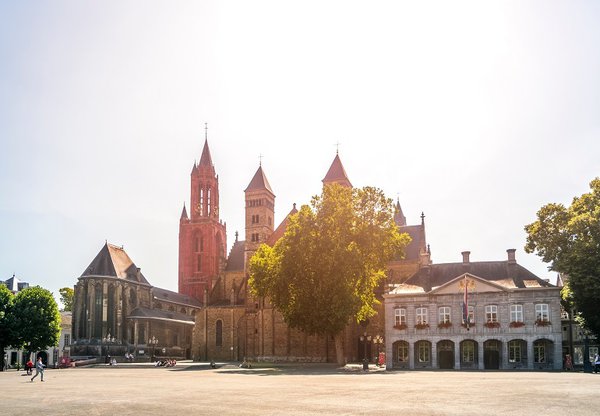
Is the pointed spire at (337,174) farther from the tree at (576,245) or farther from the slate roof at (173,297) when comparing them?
the tree at (576,245)

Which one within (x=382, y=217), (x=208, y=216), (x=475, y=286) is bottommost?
(x=475, y=286)

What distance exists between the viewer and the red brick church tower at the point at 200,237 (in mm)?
127312

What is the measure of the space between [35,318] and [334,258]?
119ft

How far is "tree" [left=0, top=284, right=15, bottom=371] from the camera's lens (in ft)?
227

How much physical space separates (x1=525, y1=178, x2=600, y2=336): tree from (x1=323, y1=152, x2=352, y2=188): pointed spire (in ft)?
132

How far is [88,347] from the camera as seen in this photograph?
308ft

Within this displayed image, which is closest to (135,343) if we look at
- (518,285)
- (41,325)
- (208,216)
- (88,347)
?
(88,347)

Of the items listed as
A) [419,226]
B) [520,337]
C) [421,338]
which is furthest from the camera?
[419,226]

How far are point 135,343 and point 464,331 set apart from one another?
57.5 meters

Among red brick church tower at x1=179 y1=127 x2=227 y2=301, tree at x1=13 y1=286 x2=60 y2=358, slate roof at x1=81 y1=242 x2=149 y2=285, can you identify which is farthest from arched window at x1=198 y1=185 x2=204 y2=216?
tree at x1=13 y1=286 x2=60 y2=358

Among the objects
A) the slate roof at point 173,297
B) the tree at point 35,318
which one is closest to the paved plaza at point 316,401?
the tree at point 35,318

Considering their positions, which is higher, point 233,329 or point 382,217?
point 382,217

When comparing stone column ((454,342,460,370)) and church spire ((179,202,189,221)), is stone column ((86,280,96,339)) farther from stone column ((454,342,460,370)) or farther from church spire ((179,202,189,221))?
stone column ((454,342,460,370))

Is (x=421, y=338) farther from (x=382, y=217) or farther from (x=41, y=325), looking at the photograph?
(x=41, y=325)
